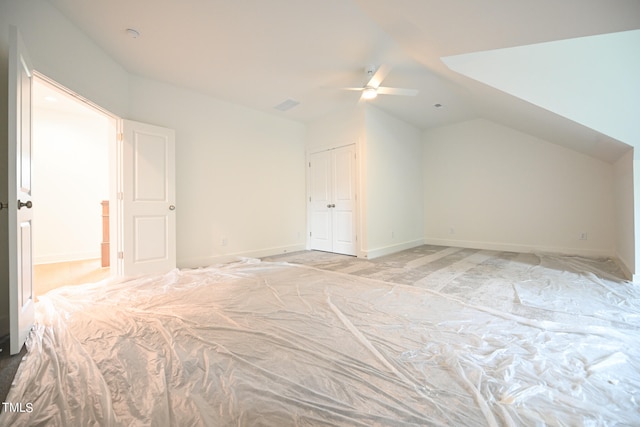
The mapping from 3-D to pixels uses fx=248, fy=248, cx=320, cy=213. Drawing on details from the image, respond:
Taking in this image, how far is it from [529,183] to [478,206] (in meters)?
0.95

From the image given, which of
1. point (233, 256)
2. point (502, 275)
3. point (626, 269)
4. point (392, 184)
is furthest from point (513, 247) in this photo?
point (233, 256)

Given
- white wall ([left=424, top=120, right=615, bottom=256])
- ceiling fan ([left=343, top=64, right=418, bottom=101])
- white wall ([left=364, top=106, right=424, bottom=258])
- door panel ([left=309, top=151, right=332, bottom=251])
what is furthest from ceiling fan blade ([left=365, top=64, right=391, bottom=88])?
white wall ([left=424, top=120, right=615, bottom=256])

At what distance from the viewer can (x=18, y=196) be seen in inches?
61.7

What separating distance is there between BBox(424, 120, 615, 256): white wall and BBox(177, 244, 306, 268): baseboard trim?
354cm

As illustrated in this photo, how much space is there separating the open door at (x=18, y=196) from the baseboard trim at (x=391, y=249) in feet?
12.9

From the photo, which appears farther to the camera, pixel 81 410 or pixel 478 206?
pixel 478 206

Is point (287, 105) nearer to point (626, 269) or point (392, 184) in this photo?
point (392, 184)

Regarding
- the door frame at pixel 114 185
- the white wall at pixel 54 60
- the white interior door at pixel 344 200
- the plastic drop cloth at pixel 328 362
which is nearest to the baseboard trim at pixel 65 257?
the door frame at pixel 114 185

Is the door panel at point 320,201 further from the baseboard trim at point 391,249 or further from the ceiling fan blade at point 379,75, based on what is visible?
the ceiling fan blade at point 379,75

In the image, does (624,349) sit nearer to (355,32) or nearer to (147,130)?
(355,32)

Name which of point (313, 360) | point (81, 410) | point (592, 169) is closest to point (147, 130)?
point (81, 410)

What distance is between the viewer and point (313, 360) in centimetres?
146

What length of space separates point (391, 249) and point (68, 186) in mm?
6231

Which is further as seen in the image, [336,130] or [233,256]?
[336,130]
